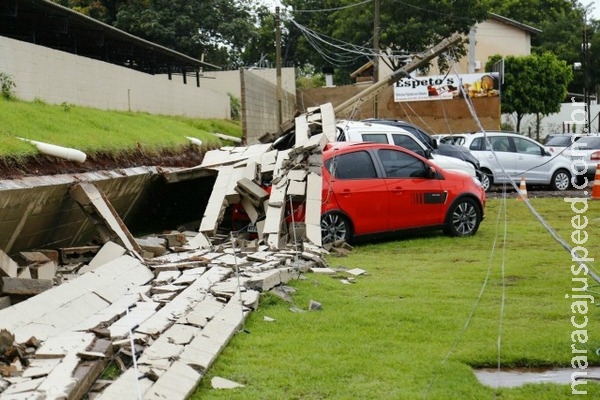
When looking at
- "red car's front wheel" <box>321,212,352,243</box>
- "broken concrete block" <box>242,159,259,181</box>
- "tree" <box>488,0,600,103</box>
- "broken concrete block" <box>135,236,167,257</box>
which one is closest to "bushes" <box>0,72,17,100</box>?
"broken concrete block" <box>242,159,259,181</box>

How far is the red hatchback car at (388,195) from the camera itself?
13.5 m

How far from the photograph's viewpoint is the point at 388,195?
45.6ft

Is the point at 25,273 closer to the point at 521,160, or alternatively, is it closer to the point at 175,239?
the point at 175,239

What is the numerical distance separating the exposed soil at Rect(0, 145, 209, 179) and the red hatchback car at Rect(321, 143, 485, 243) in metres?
3.81

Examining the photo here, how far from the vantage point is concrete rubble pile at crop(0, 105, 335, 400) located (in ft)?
19.1

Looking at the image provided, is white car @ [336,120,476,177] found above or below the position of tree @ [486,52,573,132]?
below

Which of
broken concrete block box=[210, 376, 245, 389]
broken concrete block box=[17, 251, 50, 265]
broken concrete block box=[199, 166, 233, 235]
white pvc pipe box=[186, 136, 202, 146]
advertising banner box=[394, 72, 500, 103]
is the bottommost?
broken concrete block box=[210, 376, 245, 389]

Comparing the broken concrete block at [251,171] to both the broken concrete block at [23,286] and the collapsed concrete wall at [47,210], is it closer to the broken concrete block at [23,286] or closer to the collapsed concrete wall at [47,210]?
the collapsed concrete wall at [47,210]

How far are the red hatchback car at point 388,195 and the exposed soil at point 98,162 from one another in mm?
3806

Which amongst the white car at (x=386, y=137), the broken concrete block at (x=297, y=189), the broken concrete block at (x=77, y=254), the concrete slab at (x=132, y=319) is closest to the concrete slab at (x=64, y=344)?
the concrete slab at (x=132, y=319)

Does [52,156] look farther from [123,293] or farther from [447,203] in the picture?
[447,203]

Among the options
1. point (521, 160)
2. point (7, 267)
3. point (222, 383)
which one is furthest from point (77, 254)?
point (521, 160)

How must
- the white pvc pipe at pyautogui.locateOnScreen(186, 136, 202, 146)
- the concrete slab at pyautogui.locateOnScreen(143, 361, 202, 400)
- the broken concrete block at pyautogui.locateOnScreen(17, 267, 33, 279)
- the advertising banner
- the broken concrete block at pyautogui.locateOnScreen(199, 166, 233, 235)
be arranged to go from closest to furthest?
the concrete slab at pyautogui.locateOnScreen(143, 361, 202, 400), the broken concrete block at pyautogui.locateOnScreen(17, 267, 33, 279), the broken concrete block at pyautogui.locateOnScreen(199, 166, 233, 235), the white pvc pipe at pyautogui.locateOnScreen(186, 136, 202, 146), the advertising banner

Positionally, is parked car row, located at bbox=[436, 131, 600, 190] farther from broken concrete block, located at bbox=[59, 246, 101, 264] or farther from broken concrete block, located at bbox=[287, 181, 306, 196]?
broken concrete block, located at bbox=[59, 246, 101, 264]
